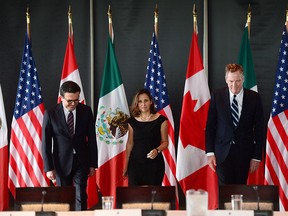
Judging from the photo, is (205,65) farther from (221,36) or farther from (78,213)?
(78,213)

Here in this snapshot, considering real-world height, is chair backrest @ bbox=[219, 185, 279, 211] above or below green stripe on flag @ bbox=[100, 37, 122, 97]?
below

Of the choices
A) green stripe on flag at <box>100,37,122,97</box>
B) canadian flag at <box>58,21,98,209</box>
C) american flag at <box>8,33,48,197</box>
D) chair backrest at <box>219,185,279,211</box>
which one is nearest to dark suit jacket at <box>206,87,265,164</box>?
chair backrest at <box>219,185,279,211</box>

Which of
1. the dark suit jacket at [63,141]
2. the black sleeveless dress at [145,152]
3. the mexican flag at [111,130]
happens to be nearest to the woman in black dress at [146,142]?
the black sleeveless dress at [145,152]

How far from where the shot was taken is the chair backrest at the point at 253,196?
443 centimetres

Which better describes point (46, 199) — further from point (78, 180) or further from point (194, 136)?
point (194, 136)

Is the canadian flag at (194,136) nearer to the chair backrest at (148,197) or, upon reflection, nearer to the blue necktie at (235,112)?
the blue necktie at (235,112)

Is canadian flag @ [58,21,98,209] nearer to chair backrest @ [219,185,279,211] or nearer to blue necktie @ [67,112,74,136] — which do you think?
blue necktie @ [67,112,74,136]

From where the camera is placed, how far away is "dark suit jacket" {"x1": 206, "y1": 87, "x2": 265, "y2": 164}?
6121mm

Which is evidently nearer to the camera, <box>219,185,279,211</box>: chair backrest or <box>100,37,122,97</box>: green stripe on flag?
<box>219,185,279,211</box>: chair backrest

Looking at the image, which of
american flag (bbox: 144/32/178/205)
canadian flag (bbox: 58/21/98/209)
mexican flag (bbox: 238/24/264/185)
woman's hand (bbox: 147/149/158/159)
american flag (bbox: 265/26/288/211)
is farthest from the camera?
canadian flag (bbox: 58/21/98/209)

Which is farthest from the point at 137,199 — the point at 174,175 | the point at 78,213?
the point at 174,175

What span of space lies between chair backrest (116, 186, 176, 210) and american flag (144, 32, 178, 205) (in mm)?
2840

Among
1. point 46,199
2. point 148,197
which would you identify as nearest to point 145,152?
point 148,197

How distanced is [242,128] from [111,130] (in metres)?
1.87
